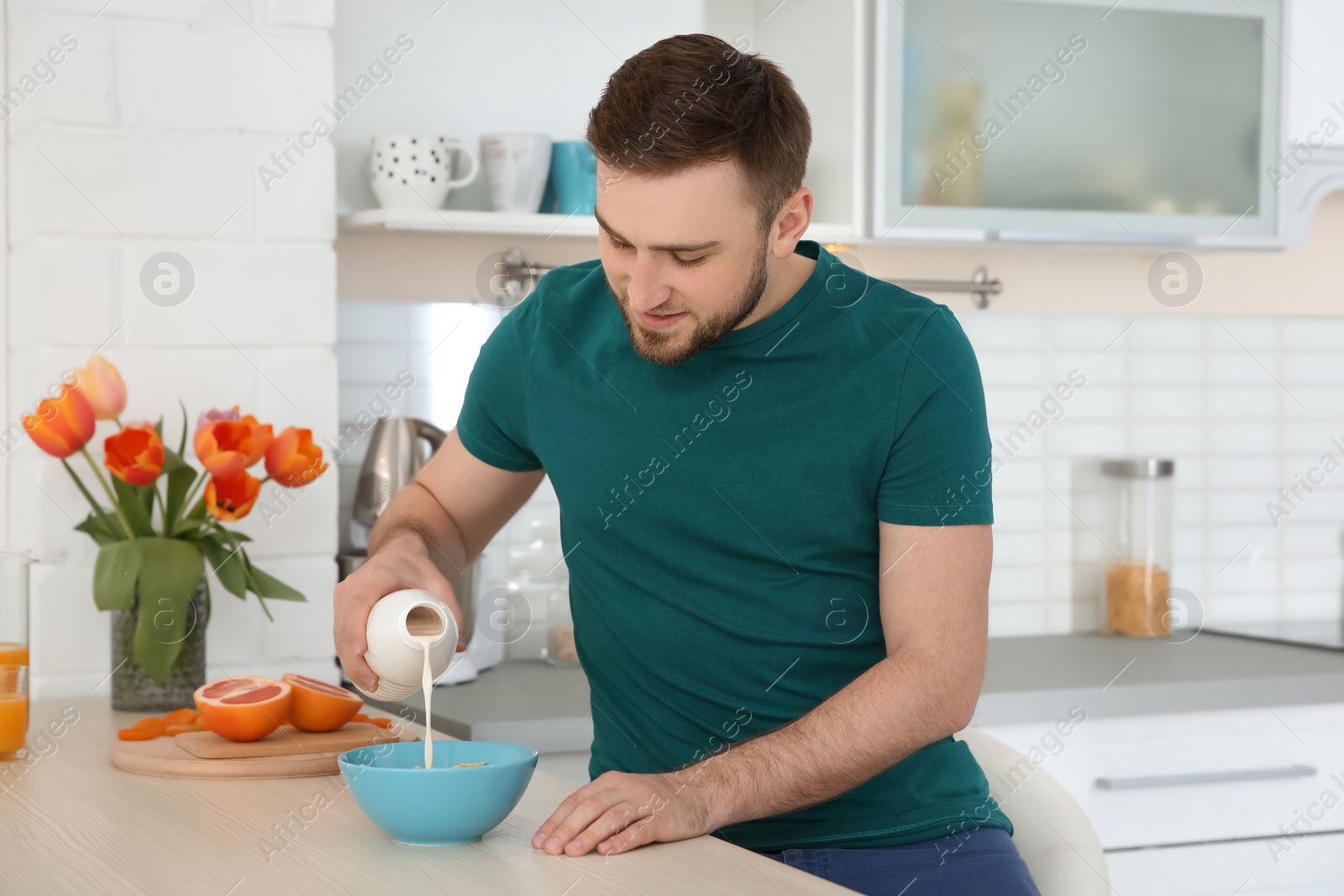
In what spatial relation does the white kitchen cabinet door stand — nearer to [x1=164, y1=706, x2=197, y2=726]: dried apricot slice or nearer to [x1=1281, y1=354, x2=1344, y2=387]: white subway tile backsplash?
[x1=1281, y1=354, x2=1344, y2=387]: white subway tile backsplash

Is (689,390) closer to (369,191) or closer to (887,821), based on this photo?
(887,821)

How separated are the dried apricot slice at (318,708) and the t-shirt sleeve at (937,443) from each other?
58 cm

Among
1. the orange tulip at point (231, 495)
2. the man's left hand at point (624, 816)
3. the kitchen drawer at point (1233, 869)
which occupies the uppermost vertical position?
the orange tulip at point (231, 495)

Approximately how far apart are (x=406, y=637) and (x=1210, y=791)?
1550mm

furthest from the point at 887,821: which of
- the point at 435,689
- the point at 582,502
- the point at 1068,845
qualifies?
the point at 435,689

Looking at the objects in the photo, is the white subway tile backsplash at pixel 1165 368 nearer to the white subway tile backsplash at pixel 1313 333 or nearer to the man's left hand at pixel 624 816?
the white subway tile backsplash at pixel 1313 333

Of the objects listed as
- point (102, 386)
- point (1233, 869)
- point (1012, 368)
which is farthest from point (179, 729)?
point (1012, 368)

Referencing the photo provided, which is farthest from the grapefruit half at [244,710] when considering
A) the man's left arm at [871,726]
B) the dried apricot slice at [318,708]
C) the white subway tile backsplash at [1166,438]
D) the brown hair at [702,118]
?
the white subway tile backsplash at [1166,438]

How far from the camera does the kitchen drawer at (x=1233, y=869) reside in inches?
84.0

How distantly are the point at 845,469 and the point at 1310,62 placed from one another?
1592 millimetres

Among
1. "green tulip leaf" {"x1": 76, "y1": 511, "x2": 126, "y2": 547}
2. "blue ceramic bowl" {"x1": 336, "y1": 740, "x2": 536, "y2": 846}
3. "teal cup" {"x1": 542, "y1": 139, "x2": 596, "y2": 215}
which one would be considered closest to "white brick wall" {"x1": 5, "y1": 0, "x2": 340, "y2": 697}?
"green tulip leaf" {"x1": 76, "y1": 511, "x2": 126, "y2": 547}

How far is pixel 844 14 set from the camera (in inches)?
88.3

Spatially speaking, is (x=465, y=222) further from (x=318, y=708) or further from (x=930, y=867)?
(x=930, y=867)

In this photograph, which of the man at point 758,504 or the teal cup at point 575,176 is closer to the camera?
the man at point 758,504
